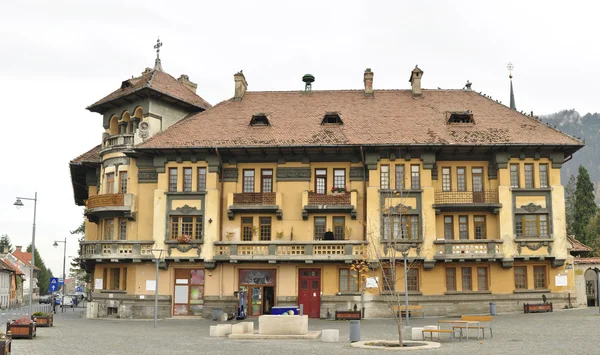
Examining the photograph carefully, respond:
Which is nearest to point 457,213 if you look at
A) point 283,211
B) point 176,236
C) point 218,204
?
point 283,211

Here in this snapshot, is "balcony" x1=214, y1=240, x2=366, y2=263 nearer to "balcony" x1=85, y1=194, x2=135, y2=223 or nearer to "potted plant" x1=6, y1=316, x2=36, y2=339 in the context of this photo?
"balcony" x1=85, y1=194, x2=135, y2=223

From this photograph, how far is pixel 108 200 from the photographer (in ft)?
143

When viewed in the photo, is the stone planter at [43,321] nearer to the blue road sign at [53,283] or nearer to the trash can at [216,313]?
the trash can at [216,313]

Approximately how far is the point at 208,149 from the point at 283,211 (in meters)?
Result: 6.27

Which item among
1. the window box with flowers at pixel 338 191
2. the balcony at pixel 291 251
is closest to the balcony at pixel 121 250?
the balcony at pixel 291 251

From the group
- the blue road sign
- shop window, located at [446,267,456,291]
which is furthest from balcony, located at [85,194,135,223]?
shop window, located at [446,267,456,291]

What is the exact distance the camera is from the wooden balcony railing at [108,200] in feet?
142

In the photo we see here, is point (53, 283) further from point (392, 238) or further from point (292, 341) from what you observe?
point (292, 341)

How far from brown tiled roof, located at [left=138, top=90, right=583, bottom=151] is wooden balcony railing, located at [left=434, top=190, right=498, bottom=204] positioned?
10.6 ft

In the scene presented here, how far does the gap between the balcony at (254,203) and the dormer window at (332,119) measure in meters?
6.37

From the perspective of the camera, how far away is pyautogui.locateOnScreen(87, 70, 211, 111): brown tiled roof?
45.3m

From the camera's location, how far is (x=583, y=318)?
3397cm

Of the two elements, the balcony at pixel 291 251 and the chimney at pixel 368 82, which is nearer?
the balcony at pixel 291 251

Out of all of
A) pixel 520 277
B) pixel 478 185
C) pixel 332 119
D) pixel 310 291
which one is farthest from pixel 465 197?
pixel 310 291
